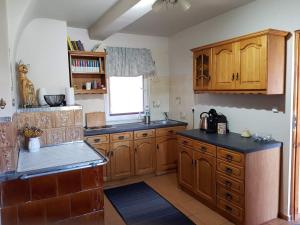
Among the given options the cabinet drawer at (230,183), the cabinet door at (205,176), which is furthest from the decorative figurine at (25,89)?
the cabinet drawer at (230,183)

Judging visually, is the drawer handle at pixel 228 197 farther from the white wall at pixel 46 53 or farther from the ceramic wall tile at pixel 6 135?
the white wall at pixel 46 53

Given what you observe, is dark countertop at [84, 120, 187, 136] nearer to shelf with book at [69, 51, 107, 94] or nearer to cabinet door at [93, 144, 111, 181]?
cabinet door at [93, 144, 111, 181]

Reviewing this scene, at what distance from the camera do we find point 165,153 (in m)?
3.88

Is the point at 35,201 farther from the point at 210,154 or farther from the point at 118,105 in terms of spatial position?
the point at 118,105

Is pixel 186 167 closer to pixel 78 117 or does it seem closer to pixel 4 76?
pixel 78 117

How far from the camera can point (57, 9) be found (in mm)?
2713

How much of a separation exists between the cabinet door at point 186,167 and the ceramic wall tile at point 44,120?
5.57 feet

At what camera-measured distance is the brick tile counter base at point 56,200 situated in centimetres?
173

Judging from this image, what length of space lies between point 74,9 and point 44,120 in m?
1.34

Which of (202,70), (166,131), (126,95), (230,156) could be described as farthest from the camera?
(126,95)

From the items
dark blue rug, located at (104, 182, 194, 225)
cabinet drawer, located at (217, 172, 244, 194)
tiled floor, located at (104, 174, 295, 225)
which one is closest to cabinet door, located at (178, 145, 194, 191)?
tiled floor, located at (104, 174, 295, 225)

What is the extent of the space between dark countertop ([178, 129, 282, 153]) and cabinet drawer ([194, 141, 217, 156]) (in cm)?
5

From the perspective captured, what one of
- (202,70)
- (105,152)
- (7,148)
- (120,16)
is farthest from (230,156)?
(7,148)

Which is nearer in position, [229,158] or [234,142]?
[229,158]
